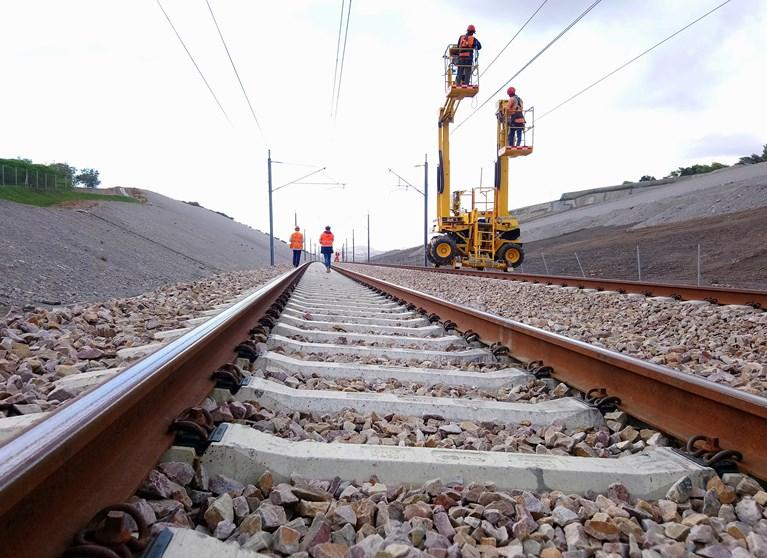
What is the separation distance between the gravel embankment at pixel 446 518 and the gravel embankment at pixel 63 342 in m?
1.19

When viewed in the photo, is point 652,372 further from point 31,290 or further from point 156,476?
point 31,290

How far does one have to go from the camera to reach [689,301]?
629 centimetres

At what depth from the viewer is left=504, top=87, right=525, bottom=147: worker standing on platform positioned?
1752cm

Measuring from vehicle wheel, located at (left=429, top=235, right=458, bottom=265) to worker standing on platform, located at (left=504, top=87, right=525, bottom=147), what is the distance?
3734 millimetres

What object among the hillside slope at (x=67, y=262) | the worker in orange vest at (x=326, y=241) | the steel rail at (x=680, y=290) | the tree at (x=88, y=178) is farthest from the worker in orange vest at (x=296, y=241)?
the tree at (x=88, y=178)

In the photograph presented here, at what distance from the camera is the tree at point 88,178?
245 feet

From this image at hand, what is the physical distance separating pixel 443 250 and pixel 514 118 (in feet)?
15.8

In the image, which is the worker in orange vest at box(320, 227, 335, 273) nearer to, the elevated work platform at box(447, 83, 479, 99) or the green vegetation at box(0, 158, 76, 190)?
the elevated work platform at box(447, 83, 479, 99)

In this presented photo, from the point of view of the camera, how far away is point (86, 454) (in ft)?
4.43

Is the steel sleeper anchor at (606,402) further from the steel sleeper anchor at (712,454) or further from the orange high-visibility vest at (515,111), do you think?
the orange high-visibility vest at (515,111)

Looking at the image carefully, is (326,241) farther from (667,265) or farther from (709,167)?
(709,167)

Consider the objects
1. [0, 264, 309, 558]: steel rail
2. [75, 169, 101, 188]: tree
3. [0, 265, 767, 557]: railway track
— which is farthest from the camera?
[75, 169, 101, 188]: tree

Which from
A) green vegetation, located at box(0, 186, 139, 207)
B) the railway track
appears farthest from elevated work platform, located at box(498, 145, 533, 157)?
green vegetation, located at box(0, 186, 139, 207)

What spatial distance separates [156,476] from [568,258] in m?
25.8
